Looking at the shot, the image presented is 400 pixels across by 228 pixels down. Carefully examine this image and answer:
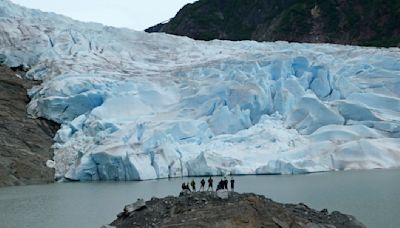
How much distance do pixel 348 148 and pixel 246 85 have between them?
4.96 meters

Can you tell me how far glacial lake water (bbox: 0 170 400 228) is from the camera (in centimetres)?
1200

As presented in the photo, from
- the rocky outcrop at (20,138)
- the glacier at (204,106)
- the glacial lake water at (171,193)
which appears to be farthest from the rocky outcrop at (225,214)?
the rocky outcrop at (20,138)

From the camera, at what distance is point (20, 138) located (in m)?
23.1

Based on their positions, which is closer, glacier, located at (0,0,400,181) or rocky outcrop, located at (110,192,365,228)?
rocky outcrop, located at (110,192,365,228)

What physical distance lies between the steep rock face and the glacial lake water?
93.4 ft

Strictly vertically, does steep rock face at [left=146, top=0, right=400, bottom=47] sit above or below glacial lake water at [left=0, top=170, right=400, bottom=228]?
above

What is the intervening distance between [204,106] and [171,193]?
8289 millimetres

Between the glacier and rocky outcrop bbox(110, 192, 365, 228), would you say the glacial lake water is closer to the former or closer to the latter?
the glacier

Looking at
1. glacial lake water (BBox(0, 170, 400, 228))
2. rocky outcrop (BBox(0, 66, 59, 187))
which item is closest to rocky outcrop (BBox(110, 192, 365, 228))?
glacial lake water (BBox(0, 170, 400, 228))

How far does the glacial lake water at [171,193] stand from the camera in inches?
472

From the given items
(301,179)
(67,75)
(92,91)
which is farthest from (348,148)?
(67,75)

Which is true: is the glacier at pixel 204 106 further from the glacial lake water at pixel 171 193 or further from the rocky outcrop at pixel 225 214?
the rocky outcrop at pixel 225 214

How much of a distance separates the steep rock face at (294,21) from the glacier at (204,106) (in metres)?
20.6

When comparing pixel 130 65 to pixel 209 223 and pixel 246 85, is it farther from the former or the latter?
pixel 209 223
